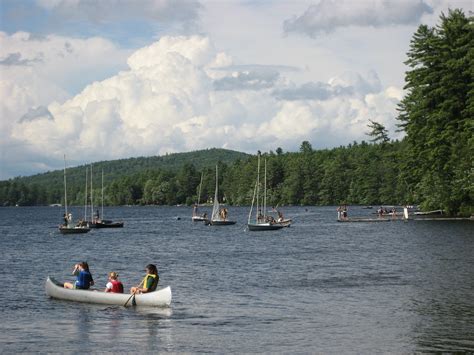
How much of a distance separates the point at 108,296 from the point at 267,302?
7.71 metres

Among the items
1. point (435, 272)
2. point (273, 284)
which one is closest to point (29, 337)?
point (273, 284)

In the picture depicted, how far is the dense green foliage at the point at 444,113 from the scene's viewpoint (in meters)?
97.3

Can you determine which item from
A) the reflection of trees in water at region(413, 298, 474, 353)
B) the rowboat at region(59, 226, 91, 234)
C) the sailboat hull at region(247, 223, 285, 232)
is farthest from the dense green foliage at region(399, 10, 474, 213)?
the reflection of trees in water at region(413, 298, 474, 353)

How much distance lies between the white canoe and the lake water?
48 cm

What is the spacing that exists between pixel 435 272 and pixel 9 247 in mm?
53508

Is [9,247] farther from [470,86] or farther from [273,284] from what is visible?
[470,86]

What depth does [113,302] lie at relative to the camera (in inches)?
1529

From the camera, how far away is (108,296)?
3881cm

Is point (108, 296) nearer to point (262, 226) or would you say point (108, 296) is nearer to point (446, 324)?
point (446, 324)

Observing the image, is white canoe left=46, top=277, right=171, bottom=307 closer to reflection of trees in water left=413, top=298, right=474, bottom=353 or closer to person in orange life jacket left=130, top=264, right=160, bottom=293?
person in orange life jacket left=130, top=264, right=160, bottom=293

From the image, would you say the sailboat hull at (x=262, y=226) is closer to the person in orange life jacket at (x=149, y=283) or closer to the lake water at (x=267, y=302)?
the lake water at (x=267, y=302)

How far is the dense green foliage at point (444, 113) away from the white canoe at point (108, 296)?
209 ft

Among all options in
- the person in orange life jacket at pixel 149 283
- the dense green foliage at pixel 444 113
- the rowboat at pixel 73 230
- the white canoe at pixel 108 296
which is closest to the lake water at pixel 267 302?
the white canoe at pixel 108 296

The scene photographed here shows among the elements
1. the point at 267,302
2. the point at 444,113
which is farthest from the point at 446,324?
the point at 444,113
